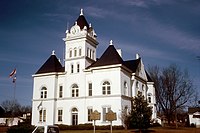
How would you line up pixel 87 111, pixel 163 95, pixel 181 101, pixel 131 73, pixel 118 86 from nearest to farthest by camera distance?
pixel 118 86
pixel 87 111
pixel 131 73
pixel 181 101
pixel 163 95

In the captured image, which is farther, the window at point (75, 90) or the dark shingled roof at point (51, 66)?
the dark shingled roof at point (51, 66)

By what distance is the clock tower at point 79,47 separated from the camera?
151 ft

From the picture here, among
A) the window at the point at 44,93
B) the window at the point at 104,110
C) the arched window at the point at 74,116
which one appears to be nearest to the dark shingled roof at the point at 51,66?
the window at the point at 44,93

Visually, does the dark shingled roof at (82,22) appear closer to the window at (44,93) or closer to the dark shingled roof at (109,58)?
the dark shingled roof at (109,58)

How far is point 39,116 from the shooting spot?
46.4m

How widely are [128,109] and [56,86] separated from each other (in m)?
14.5

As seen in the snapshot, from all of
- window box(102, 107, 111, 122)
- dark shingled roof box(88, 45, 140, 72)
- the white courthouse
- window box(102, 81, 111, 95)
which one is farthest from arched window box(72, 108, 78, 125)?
dark shingled roof box(88, 45, 140, 72)

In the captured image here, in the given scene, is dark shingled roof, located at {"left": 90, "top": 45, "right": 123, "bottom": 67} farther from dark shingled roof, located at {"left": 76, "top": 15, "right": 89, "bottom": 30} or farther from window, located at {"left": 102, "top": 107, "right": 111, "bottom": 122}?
dark shingled roof, located at {"left": 76, "top": 15, "right": 89, "bottom": 30}

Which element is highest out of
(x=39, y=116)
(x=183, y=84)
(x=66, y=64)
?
(x=66, y=64)

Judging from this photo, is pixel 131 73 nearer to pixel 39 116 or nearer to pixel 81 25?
pixel 81 25

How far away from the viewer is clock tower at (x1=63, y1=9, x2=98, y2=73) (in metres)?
46.0

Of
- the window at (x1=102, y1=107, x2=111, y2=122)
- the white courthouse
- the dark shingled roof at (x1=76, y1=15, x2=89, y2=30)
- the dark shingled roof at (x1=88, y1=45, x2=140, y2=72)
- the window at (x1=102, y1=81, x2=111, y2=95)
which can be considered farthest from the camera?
the dark shingled roof at (x1=76, y1=15, x2=89, y2=30)

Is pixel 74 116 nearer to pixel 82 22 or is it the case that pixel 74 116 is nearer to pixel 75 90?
pixel 75 90

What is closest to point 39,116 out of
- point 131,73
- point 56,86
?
point 56,86
